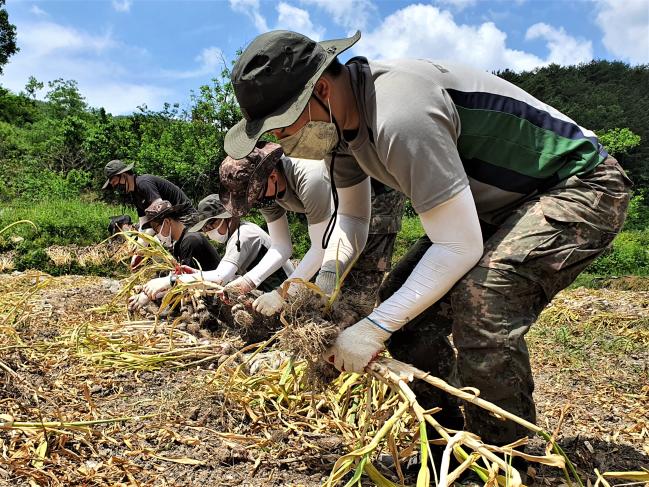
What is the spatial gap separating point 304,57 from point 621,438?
2082mm

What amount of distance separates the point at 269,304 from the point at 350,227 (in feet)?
1.57

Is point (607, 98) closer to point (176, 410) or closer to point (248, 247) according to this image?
point (248, 247)

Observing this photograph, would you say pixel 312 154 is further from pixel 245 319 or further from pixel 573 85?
pixel 573 85

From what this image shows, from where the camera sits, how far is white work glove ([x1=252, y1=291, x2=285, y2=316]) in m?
2.32

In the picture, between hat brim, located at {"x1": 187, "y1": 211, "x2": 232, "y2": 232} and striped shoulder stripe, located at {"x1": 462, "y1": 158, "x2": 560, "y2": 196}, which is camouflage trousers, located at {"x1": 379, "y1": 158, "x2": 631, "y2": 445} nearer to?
striped shoulder stripe, located at {"x1": 462, "y1": 158, "x2": 560, "y2": 196}

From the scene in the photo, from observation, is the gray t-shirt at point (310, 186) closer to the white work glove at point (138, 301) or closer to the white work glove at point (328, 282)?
the white work glove at point (328, 282)

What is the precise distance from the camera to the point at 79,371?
2.80 meters

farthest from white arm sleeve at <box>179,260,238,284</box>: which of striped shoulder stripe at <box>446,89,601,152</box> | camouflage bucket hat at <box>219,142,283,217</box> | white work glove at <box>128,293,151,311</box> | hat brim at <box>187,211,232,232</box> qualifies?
striped shoulder stripe at <box>446,89,601,152</box>

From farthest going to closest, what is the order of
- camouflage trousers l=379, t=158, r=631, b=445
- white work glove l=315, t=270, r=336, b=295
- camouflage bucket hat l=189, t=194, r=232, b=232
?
camouflage bucket hat l=189, t=194, r=232, b=232 → white work glove l=315, t=270, r=336, b=295 → camouflage trousers l=379, t=158, r=631, b=445

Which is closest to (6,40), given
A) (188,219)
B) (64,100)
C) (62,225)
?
(64,100)

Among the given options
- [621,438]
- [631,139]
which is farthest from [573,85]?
[621,438]

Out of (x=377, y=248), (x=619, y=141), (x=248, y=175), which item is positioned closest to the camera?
(x=377, y=248)

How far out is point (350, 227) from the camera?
2221mm

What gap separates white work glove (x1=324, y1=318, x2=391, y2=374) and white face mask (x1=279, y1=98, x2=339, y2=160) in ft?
1.83
